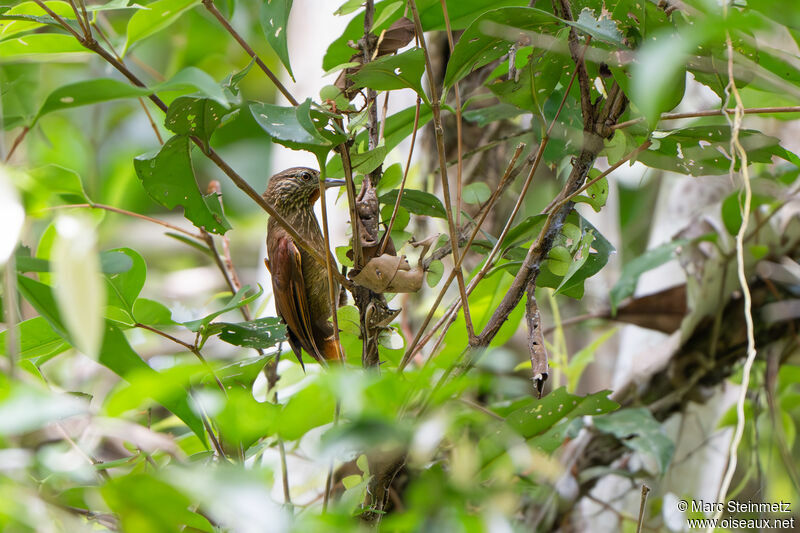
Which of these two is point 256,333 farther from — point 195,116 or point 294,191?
point 294,191

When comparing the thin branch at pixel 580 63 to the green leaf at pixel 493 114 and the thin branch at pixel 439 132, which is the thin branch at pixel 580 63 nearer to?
the thin branch at pixel 439 132

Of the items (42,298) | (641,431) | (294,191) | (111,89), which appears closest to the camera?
(111,89)

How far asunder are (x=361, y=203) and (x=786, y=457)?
1.02 m

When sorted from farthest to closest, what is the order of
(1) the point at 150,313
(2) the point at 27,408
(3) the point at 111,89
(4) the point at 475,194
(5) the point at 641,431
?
(5) the point at 641,431, (4) the point at 475,194, (1) the point at 150,313, (3) the point at 111,89, (2) the point at 27,408

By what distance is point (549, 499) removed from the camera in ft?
4.20

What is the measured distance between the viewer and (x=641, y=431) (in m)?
1.11

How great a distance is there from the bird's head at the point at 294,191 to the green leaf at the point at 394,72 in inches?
27.0

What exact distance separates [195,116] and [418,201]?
0.99 ft

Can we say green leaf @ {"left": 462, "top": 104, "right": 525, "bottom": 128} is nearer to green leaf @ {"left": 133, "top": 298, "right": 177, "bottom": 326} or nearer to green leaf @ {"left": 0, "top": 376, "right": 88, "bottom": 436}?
green leaf @ {"left": 133, "top": 298, "right": 177, "bottom": 326}

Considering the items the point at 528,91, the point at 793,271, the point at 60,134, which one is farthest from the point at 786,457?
the point at 60,134

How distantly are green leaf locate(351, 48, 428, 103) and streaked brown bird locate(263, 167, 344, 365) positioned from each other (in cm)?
43

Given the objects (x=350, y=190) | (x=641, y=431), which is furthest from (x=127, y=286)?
(x=641, y=431)

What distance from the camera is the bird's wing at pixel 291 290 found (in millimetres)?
1175

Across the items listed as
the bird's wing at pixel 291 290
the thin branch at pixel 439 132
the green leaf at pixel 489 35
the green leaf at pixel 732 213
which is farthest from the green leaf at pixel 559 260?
the green leaf at pixel 732 213
